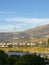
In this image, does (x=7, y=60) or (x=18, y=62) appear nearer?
(x=18, y=62)

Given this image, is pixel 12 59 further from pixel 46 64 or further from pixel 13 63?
pixel 46 64

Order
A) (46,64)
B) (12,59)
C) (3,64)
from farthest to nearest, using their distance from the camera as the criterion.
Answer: (12,59) < (3,64) < (46,64)

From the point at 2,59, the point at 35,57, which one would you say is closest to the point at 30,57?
the point at 35,57

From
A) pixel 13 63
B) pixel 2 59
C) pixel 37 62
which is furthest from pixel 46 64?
pixel 2 59

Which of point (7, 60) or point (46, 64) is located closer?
point (46, 64)

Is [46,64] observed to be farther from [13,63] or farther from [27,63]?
[13,63]

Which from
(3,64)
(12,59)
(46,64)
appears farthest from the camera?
(12,59)

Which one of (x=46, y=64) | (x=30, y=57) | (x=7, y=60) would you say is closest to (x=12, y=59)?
(x=7, y=60)

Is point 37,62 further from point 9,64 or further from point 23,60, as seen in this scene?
point 9,64
